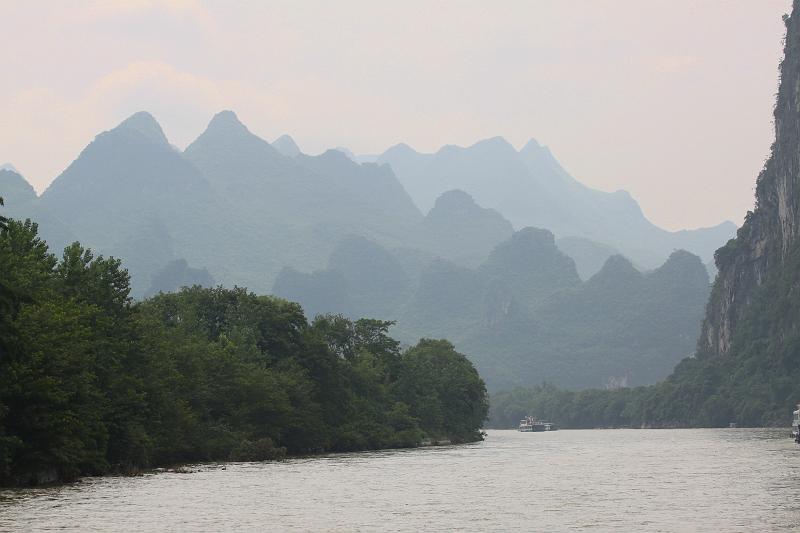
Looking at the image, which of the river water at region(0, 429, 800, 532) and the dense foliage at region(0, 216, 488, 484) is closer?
the river water at region(0, 429, 800, 532)

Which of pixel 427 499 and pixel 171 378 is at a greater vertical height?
pixel 171 378

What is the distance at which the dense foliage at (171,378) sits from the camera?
220 ft

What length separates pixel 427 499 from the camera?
64.6m

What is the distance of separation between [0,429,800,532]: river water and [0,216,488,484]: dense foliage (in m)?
3.43

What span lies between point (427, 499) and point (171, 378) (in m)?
38.2

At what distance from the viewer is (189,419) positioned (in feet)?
323

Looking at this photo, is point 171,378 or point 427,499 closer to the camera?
point 427,499

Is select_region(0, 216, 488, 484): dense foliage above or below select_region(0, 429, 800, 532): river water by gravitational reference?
above

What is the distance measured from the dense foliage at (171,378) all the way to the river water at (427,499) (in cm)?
343

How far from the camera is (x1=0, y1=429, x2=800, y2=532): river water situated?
50719 mm

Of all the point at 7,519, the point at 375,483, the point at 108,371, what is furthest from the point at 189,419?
the point at 7,519

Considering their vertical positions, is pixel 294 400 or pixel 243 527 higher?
pixel 294 400

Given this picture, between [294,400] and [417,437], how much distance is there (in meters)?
38.8

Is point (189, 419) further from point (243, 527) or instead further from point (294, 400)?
point (243, 527)
